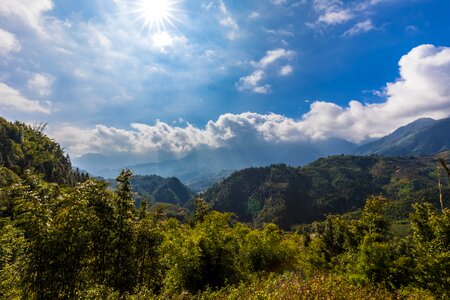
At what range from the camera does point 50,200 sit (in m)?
18.8

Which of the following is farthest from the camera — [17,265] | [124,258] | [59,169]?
[59,169]

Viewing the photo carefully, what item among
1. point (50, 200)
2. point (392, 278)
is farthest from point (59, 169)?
point (392, 278)

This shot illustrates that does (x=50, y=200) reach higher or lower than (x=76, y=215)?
higher

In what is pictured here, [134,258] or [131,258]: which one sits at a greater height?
[131,258]

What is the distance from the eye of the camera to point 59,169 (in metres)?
198

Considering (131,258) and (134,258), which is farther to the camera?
(134,258)

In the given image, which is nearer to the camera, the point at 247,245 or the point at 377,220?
the point at 377,220

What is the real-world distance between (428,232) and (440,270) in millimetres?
10943

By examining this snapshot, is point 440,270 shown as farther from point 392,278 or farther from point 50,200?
point 50,200

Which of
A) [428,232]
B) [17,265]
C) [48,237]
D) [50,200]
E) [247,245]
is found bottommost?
[247,245]

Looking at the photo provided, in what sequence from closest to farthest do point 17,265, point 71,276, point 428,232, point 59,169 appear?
point 17,265, point 71,276, point 428,232, point 59,169

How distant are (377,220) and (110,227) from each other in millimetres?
29950

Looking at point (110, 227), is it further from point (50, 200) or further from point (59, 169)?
point (59, 169)

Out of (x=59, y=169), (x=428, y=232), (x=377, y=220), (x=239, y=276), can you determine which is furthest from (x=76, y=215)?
(x=59, y=169)
